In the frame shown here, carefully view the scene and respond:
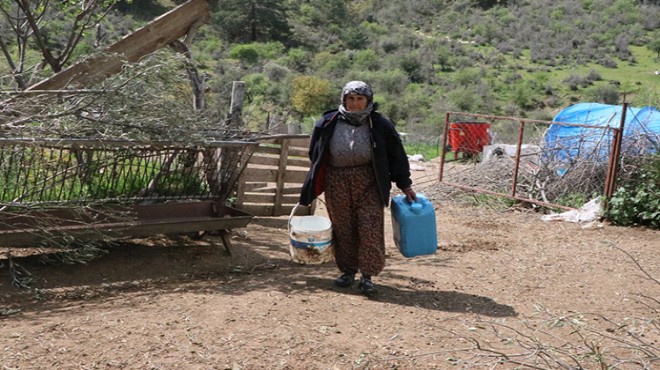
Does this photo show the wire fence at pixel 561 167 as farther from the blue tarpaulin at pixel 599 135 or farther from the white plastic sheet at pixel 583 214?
the white plastic sheet at pixel 583 214

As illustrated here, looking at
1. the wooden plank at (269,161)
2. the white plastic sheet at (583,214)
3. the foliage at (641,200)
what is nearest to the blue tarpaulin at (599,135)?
the foliage at (641,200)

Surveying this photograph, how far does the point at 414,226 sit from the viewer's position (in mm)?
5145

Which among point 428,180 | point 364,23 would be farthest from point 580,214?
point 364,23

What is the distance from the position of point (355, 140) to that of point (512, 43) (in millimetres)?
53755

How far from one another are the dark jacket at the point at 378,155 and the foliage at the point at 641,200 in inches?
185

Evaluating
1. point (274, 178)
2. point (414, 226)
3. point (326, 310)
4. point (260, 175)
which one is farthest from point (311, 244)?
point (274, 178)

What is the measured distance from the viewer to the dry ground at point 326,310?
12.0 ft

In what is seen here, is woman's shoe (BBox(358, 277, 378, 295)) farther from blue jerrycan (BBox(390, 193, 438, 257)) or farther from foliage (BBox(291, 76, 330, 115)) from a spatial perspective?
foliage (BBox(291, 76, 330, 115))

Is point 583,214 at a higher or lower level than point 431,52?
lower

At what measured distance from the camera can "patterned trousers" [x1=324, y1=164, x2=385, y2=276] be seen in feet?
16.4

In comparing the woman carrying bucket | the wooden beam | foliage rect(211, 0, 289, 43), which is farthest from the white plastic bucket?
foliage rect(211, 0, 289, 43)

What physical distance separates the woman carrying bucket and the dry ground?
478 millimetres

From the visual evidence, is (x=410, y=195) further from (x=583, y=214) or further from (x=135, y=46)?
(x=583, y=214)

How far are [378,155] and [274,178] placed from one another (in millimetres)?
3456
